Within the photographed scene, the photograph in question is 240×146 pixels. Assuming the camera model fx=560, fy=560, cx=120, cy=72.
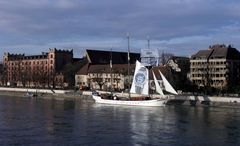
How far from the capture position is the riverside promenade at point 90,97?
10550cm

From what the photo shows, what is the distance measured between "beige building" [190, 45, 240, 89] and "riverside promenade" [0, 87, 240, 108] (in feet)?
101

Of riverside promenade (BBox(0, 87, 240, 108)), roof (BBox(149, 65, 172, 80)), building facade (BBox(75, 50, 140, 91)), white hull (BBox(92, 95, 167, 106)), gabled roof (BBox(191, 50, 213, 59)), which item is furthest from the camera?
building facade (BBox(75, 50, 140, 91))

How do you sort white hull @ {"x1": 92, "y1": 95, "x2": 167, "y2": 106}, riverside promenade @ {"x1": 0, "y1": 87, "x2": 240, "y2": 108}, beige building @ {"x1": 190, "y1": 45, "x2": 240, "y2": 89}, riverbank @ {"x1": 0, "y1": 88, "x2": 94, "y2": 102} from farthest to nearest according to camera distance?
beige building @ {"x1": 190, "y1": 45, "x2": 240, "y2": 89} → riverbank @ {"x1": 0, "y1": 88, "x2": 94, "y2": 102} → riverside promenade @ {"x1": 0, "y1": 87, "x2": 240, "y2": 108} → white hull @ {"x1": 92, "y1": 95, "x2": 167, "y2": 106}

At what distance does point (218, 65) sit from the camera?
149250 millimetres

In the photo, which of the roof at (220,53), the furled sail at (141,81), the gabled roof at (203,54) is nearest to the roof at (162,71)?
the gabled roof at (203,54)

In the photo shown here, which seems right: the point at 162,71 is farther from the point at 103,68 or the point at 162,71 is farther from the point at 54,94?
the point at 54,94

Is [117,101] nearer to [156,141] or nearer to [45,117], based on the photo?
[45,117]

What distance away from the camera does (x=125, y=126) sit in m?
64.2

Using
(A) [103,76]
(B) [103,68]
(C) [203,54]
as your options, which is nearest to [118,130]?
(C) [203,54]

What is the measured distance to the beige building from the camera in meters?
148

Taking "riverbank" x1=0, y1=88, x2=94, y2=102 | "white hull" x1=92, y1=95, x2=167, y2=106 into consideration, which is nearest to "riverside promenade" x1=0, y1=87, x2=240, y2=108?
"riverbank" x1=0, y1=88, x2=94, y2=102

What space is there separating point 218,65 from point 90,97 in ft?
127

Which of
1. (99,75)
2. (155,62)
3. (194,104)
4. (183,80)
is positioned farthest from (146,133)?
(99,75)

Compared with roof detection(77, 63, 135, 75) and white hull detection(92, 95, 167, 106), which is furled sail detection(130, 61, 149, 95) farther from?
roof detection(77, 63, 135, 75)
